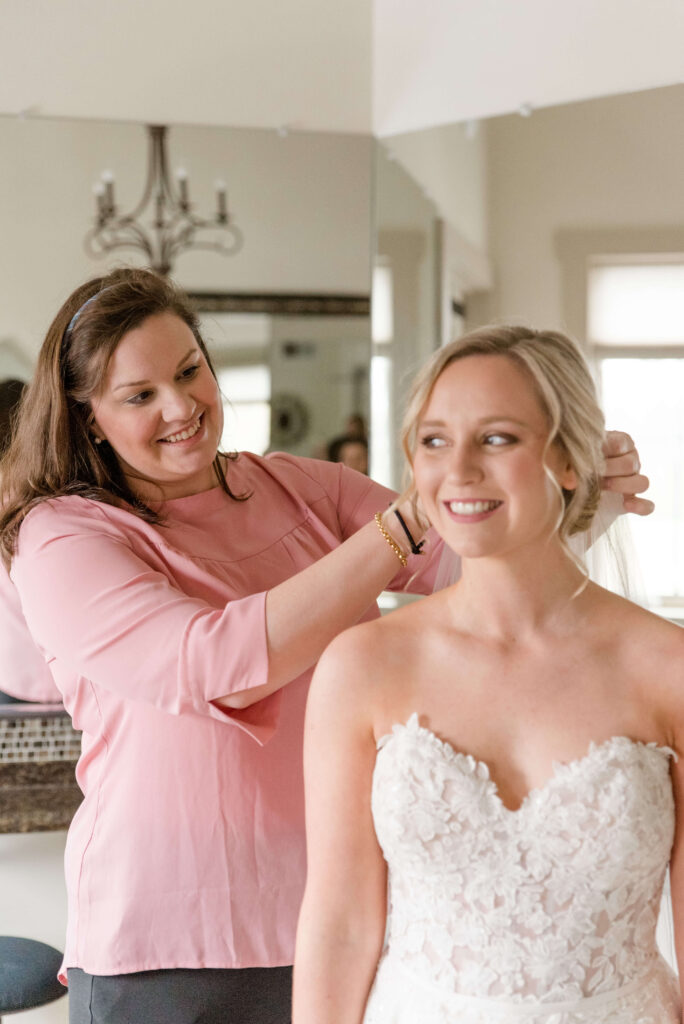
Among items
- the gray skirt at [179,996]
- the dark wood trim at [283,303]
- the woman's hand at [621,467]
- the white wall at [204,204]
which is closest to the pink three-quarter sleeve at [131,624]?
the gray skirt at [179,996]

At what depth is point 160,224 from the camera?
3.98 metres

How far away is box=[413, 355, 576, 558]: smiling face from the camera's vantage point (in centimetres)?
135

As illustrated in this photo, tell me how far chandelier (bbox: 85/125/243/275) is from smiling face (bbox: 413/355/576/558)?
273cm

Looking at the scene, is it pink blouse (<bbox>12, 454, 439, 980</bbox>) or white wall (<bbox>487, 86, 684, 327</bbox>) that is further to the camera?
white wall (<bbox>487, 86, 684, 327</bbox>)

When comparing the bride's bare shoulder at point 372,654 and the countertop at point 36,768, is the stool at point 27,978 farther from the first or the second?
the bride's bare shoulder at point 372,654

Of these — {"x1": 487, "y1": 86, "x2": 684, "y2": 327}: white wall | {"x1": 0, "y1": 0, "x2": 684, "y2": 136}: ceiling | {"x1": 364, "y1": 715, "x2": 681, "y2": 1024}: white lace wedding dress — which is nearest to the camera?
{"x1": 364, "y1": 715, "x2": 681, "y2": 1024}: white lace wedding dress

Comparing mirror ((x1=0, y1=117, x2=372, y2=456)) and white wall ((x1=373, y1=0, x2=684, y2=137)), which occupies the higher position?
white wall ((x1=373, y1=0, x2=684, y2=137))

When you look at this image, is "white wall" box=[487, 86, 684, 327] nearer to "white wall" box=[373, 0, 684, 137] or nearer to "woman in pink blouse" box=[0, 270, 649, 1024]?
"white wall" box=[373, 0, 684, 137]

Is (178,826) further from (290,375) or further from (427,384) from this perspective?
(290,375)

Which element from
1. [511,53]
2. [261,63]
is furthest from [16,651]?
[261,63]

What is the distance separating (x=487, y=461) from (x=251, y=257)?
2817mm

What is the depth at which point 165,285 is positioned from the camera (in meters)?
1.79

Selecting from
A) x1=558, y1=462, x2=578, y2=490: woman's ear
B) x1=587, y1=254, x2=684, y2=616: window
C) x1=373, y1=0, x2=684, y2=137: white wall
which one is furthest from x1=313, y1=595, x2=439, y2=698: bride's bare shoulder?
x1=373, y1=0, x2=684, y2=137: white wall

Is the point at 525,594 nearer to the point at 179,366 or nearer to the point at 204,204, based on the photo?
the point at 179,366
